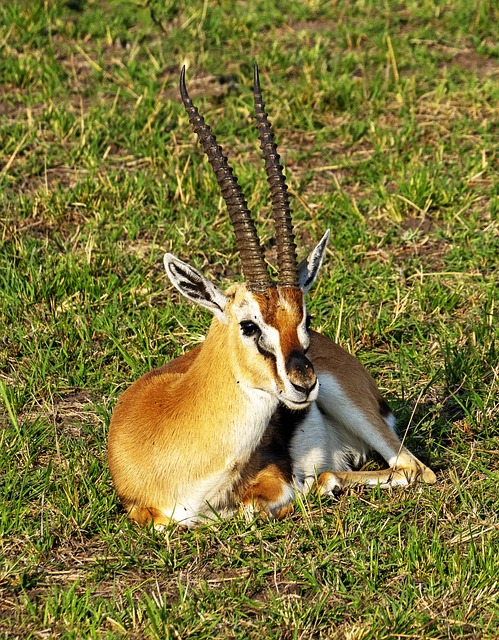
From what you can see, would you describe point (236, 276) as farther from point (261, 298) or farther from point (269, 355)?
point (269, 355)

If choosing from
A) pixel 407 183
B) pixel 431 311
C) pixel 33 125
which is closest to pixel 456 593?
pixel 431 311

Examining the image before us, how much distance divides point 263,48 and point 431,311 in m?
3.77

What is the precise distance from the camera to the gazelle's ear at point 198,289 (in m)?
4.91

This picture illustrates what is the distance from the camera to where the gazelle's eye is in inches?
186

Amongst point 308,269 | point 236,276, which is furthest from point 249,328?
point 236,276

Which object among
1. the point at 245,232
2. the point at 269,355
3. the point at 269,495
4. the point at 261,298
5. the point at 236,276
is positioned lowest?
the point at 236,276

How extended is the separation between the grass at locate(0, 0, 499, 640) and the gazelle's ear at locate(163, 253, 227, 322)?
39.2 inches

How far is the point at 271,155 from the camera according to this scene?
15.8 ft

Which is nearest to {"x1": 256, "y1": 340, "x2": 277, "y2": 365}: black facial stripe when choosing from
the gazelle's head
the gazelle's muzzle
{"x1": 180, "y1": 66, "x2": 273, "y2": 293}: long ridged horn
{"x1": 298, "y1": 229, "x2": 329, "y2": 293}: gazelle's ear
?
the gazelle's head

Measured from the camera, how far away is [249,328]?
187 inches

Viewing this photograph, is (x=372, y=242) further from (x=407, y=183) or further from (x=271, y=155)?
(x=271, y=155)

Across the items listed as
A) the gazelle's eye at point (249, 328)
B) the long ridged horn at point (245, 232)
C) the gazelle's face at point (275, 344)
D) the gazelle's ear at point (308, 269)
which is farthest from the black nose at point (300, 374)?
the gazelle's ear at point (308, 269)

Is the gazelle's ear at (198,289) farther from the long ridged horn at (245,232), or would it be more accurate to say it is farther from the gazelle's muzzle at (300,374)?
the gazelle's muzzle at (300,374)

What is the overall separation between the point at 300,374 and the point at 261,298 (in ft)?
1.43
